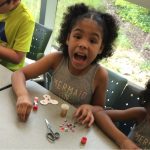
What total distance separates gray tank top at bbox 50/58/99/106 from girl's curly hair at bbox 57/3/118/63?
3.4 inches

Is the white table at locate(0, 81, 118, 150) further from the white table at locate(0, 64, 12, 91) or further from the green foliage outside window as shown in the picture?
the green foliage outside window

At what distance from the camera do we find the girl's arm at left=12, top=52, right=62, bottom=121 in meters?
0.98

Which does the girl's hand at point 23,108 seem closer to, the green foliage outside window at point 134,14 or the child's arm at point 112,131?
the child's arm at point 112,131

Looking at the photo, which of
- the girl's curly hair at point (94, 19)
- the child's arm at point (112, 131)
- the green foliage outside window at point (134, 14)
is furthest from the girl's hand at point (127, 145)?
the green foliage outside window at point (134, 14)

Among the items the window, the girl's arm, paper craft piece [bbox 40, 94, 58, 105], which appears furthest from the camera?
the window

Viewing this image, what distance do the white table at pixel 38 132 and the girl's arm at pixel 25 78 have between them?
0.03 m

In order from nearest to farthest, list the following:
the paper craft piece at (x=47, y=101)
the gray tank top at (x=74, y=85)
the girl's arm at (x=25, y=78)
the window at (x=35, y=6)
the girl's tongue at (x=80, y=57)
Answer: the girl's arm at (x=25, y=78) < the paper craft piece at (x=47, y=101) < the girl's tongue at (x=80, y=57) < the gray tank top at (x=74, y=85) < the window at (x=35, y=6)

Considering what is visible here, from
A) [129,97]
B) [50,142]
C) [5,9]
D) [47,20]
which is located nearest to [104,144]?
[50,142]

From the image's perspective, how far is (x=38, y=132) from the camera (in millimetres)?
919

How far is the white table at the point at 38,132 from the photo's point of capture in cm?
87

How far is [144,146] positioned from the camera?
44.6 inches

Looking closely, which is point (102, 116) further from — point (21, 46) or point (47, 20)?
point (47, 20)

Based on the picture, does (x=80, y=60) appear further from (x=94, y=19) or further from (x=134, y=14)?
(x=134, y=14)

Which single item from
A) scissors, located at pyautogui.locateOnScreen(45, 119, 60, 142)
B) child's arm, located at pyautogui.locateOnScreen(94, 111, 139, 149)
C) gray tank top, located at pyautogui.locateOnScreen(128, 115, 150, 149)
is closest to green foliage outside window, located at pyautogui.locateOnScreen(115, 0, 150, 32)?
gray tank top, located at pyautogui.locateOnScreen(128, 115, 150, 149)
